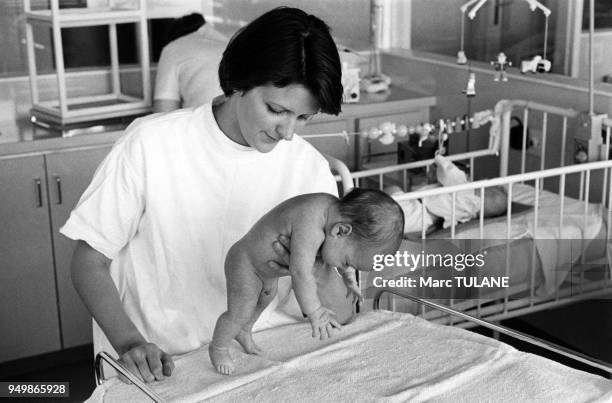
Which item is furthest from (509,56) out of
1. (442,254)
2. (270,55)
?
(270,55)

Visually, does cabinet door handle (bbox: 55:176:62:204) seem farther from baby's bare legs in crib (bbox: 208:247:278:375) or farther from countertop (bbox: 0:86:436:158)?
baby's bare legs in crib (bbox: 208:247:278:375)

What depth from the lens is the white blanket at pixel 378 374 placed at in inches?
50.3

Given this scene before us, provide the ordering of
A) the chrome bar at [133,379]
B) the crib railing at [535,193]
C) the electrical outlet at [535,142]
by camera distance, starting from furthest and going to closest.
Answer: the electrical outlet at [535,142]
the crib railing at [535,193]
the chrome bar at [133,379]

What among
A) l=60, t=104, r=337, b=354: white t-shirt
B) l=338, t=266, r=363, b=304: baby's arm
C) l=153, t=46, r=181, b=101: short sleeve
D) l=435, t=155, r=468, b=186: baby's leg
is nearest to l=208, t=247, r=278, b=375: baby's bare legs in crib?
l=60, t=104, r=337, b=354: white t-shirt

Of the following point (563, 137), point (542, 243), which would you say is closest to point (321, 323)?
point (542, 243)

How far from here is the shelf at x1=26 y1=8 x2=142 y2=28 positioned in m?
2.96

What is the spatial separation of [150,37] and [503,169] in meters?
1.50

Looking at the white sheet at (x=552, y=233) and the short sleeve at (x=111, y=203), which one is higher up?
the short sleeve at (x=111, y=203)

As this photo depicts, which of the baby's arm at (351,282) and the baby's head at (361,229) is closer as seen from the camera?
the baby's head at (361,229)

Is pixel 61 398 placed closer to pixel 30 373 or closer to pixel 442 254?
pixel 30 373

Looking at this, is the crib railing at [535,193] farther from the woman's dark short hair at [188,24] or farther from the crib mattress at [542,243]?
the woman's dark short hair at [188,24]

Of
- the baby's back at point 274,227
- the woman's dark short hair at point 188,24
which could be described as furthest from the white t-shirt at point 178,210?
the woman's dark short hair at point 188,24

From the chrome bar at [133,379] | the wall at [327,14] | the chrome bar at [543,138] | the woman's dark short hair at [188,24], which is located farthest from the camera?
the wall at [327,14]

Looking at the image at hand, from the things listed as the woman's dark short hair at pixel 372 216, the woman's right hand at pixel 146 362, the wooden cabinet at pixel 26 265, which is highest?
the woman's dark short hair at pixel 372 216
